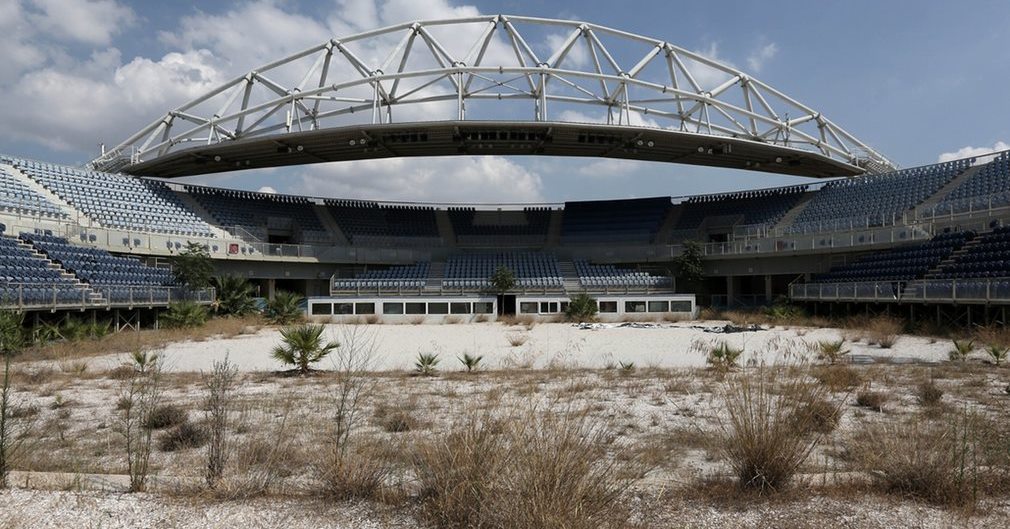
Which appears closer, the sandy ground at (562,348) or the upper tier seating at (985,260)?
the sandy ground at (562,348)

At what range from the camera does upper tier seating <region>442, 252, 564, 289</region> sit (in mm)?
37875

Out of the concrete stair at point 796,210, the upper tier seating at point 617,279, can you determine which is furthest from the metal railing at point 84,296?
the concrete stair at point 796,210

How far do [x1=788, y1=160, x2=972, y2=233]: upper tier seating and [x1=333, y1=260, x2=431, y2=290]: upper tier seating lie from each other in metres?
26.2

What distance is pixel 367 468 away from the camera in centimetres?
483

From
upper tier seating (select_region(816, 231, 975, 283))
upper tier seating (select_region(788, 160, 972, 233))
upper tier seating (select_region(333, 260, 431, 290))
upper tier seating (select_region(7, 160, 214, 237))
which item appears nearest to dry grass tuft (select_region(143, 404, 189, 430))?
upper tier seating (select_region(333, 260, 431, 290))

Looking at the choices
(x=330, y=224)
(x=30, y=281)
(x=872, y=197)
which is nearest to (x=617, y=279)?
(x=872, y=197)

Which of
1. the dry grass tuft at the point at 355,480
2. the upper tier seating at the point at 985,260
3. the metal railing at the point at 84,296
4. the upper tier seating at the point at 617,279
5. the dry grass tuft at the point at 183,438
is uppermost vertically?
the upper tier seating at the point at 985,260

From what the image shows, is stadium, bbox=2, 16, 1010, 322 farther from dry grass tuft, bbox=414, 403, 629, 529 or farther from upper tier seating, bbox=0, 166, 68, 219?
dry grass tuft, bbox=414, 403, 629, 529

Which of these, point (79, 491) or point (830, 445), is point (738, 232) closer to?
point (830, 445)

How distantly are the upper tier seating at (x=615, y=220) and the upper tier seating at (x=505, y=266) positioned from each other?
5.00m

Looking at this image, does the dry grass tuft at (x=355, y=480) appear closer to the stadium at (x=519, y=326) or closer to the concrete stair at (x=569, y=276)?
the stadium at (x=519, y=326)

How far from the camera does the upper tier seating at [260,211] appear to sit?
142 ft

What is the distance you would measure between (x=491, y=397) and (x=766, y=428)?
437 centimetres

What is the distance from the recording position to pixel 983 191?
33.2m
